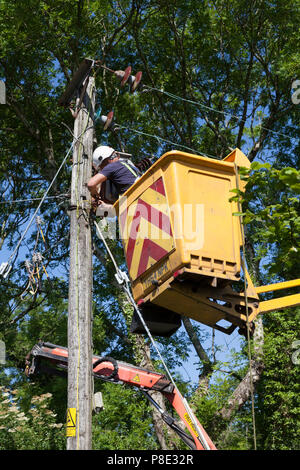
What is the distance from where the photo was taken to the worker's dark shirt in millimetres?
6508

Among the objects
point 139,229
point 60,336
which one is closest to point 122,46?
point 60,336

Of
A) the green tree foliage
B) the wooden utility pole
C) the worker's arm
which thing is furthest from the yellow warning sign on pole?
the green tree foliage

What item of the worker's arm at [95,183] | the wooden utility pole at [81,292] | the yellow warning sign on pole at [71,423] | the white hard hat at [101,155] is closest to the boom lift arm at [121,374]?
the wooden utility pole at [81,292]

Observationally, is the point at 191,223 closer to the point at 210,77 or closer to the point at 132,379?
the point at 132,379

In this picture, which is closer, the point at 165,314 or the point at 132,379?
the point at 165,314

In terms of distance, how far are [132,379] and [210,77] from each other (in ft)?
29.5

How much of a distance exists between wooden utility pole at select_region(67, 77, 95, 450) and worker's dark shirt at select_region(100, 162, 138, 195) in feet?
0.92

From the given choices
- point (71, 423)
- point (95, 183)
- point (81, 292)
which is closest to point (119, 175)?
point (95, 183)

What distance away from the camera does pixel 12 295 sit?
14.5 m

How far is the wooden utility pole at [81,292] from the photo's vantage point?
208 inches

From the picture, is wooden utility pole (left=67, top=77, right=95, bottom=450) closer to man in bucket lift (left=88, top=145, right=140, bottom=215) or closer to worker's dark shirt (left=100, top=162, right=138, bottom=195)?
man in bucket lift (left=88, top=145, right=140, bottom=215)

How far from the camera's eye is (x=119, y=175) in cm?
654

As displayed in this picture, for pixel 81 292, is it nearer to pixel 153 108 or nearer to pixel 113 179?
pixel 113 179

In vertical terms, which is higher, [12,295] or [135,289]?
[12,295]
